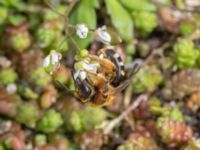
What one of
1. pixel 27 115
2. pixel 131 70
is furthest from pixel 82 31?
pixel 27 115

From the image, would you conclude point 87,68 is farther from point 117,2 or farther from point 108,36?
point 117,2

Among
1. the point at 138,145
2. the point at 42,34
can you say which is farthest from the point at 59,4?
the point at 138,145

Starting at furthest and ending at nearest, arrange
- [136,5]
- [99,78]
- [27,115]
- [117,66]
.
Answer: [136,5]
[27,115]
[117,66]
[99,78]

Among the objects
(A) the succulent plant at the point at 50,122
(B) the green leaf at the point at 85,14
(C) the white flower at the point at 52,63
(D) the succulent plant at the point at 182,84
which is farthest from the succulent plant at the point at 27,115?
(D) the succulent plant at the point at 182,84

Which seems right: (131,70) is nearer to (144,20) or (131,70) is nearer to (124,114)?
(124,114)

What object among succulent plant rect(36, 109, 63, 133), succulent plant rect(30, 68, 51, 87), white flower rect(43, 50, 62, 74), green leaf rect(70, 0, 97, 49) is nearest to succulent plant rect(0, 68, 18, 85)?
succulent plant rect(30, 68, 51, 87)
